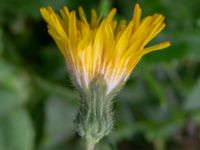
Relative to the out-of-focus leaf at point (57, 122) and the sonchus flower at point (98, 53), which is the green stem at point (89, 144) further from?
the out-of-focus leaf at point (57, 122)

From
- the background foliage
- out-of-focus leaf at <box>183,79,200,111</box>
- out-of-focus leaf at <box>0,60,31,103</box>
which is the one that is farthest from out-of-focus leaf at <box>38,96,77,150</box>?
out-of-focus leaf at <box>183,79,200,111</box>

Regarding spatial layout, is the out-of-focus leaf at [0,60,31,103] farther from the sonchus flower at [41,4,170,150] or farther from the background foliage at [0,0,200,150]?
the sonchus flower at [41,4,170,150]

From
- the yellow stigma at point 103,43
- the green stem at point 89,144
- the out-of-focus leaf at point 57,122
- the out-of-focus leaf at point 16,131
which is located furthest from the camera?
Result: the out-of-focus leaf at point 57,122

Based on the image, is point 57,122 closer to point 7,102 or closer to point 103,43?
point 7,102

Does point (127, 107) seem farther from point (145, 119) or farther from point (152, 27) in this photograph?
point (152, 27)

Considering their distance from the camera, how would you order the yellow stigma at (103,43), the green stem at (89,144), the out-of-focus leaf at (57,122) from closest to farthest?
the yellow stigma at (103,43)
the green stem at (89,144)
the out-of-focus leaf at (57,122)

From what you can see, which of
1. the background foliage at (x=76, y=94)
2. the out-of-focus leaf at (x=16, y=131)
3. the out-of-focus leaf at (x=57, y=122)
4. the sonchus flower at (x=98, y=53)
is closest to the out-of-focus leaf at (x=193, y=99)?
the background foliage at (x=76, y=94)

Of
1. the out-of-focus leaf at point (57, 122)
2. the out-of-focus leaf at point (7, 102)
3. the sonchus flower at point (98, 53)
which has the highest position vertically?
the sonchus flower at point (98, 53)
